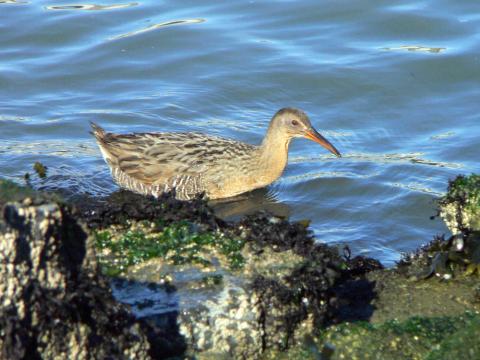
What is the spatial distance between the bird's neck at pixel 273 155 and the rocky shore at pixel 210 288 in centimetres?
417

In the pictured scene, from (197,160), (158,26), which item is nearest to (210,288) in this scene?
(197,160)

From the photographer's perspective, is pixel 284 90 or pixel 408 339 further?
pixel 284 90

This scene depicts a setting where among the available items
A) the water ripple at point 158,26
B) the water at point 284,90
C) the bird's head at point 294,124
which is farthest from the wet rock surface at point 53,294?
the water ripple at point 158,26

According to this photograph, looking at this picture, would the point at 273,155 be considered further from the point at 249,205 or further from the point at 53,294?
the point at 53,294

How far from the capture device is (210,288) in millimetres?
5582

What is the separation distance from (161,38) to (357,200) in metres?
5.23

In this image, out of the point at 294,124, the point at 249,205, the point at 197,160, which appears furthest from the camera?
the point at 294,124

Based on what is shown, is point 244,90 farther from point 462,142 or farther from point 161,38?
point 462,142

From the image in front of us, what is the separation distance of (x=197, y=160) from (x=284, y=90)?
Result: 7.85ft

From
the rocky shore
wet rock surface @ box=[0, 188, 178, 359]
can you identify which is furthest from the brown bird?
wet rock surface @ box=[0, 188, 178, 359]

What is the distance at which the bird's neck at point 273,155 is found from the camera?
11.1 metres

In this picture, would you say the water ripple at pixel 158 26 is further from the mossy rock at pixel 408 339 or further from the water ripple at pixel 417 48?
the mossy rock at pixel 408 339

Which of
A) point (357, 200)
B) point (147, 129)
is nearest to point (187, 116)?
point (147, 129)

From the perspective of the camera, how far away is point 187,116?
12352 mm
